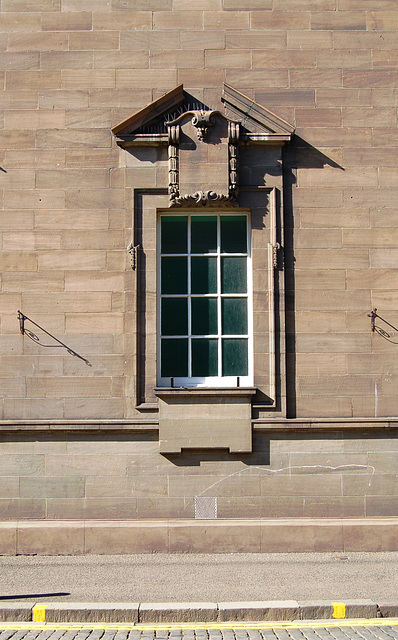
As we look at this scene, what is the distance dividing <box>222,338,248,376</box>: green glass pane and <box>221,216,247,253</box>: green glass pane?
1463 millimetres

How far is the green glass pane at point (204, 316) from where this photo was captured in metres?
10.4

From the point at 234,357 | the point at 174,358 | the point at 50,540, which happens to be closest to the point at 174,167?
the point at 174,358

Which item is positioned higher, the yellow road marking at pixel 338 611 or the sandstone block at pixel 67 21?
the sandstone block at pixel 67 21

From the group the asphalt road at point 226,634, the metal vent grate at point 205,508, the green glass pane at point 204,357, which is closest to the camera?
the asphalt road at point 226,634

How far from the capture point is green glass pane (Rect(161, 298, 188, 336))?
1034 cm

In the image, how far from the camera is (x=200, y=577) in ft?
26.8

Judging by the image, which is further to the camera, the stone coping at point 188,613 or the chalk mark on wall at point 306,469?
the chalk mark on wall at point 306,469

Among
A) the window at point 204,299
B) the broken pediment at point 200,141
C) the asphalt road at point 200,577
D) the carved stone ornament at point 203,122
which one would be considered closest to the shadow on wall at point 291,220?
the broken pediment at point 200,141

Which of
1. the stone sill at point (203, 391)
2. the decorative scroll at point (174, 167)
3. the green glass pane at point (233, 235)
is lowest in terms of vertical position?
the stone sill at point (203, 391)

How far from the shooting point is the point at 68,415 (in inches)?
390

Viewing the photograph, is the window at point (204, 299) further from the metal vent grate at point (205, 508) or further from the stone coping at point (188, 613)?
the stone coping at point (188, 613)

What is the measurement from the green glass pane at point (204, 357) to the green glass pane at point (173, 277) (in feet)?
2.87

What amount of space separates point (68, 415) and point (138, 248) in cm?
277

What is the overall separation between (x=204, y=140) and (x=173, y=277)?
7.16 ft
